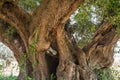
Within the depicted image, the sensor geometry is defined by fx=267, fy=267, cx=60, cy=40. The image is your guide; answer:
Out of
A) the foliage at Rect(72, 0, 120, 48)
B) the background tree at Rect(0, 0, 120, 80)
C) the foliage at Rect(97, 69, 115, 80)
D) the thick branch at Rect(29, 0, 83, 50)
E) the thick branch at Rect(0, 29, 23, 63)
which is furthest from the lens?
the foliage at Rect(97, 69, 115, 80)

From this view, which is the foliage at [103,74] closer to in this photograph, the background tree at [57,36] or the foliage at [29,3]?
the background tree at [57,36]

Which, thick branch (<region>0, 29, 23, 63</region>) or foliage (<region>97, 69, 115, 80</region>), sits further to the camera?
foliage (<region>97, 69, 115, 80</region>)

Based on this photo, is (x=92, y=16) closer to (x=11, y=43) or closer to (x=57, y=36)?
(x=57, y=36)

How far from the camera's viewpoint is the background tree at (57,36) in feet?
17.9

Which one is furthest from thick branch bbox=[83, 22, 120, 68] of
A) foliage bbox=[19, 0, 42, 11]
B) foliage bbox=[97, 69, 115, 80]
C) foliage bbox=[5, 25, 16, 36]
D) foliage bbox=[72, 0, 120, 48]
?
foliage bbox=[5, 25, 16, 36]

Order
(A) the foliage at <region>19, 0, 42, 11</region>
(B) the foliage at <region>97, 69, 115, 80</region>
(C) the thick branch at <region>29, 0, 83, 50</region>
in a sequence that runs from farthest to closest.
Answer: (B) the foliage at <region>97, 69, 115, 80</region>
(A) the foliage at <region>19, 0, 42, 11</region>
(C) the thick branch at <region>29, 0, 83, 50</region>

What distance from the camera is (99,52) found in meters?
7.45

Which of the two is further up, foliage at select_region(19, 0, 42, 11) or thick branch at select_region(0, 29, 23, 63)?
foliage at select_region(19, 0, 42, 11)

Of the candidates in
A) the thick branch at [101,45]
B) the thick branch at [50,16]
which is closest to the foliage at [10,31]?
the thick branch at [50,16]

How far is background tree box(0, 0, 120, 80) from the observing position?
5441mm

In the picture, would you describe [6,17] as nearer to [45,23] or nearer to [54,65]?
[45,23]

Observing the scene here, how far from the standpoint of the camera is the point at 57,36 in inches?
239

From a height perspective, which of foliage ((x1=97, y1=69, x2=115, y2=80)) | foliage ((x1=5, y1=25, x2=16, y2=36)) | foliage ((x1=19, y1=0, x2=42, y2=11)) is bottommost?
foliage ((x1=97, y1=69, x2=115, y2=80))

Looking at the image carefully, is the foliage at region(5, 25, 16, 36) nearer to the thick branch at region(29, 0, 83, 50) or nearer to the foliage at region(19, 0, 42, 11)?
the foliage at region(19, 0, 42, 11)
